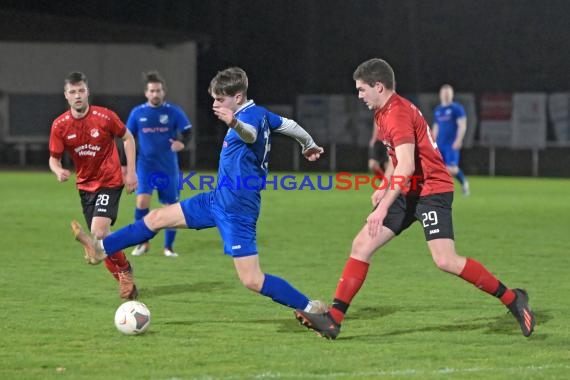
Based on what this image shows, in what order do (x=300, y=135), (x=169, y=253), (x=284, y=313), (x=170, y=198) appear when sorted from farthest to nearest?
(x=170, y=198)
(x=169, y=253)
(x=284, y=313)
(x=300, y=135)

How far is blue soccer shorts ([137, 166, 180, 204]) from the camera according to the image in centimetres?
1352

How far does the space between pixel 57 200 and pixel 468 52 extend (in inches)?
852

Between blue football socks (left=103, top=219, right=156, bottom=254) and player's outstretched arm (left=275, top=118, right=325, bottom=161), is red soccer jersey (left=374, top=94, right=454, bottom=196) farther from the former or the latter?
blue football socks (left=103, top=219, right=156, bottom=254)

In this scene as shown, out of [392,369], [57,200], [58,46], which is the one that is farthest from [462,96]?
[392,369]

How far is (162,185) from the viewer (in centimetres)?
1352

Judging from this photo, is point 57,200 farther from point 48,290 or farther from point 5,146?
point 5,146

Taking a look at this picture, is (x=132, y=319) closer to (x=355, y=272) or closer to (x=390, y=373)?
(x=355, y=272)

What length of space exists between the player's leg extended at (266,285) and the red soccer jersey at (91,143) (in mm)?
Answer: 2385

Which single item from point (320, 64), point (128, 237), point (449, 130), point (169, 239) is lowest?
point (169, 239)

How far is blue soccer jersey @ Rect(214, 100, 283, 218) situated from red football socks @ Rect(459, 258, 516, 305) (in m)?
1.47

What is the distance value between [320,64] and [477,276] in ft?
115

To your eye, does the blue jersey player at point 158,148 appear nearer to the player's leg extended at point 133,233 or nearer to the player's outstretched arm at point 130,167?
the player's outstretched arm at point 130,167

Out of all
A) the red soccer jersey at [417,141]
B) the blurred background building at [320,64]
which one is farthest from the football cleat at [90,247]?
the blurred background building at [320,64]

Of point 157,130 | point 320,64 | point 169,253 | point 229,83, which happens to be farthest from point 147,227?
point 320,64
